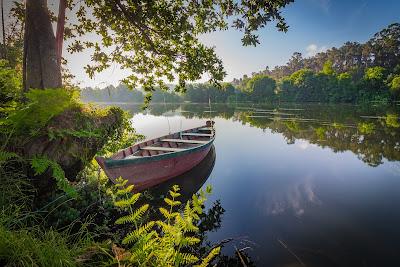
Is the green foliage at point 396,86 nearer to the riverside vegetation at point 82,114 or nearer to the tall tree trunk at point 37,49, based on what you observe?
the riverside vegetation at point 82,114

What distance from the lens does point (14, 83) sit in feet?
19.9

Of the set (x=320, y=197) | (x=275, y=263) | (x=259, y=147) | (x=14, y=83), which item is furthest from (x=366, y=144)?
(x=14, y=83)

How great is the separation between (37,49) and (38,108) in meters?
3.73

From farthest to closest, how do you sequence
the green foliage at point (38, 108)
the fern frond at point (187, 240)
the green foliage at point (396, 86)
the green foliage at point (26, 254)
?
the green foliage at point (396, 86) < the green foliage at point (38, 108) < the fern frond at point (187, 240) < the green foliage at point (26, 254)

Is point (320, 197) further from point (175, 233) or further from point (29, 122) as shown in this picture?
point (29, 122)

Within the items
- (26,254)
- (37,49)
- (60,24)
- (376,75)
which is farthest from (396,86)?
(26,254)

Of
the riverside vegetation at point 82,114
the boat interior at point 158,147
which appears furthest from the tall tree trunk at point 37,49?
the boat interior at point 158,147

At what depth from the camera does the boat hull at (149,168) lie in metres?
7.50

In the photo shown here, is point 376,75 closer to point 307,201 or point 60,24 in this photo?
point 307,201

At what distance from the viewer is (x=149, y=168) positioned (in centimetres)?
855

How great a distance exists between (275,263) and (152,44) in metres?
7.11

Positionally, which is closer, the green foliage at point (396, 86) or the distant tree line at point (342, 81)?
the green foliage at point (396, 86)

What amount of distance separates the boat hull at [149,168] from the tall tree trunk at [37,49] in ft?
Answer: 9.09

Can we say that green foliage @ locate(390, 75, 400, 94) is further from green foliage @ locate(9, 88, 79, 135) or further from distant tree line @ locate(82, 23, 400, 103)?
green foliage @ locate(9, 88, 79, 135)
